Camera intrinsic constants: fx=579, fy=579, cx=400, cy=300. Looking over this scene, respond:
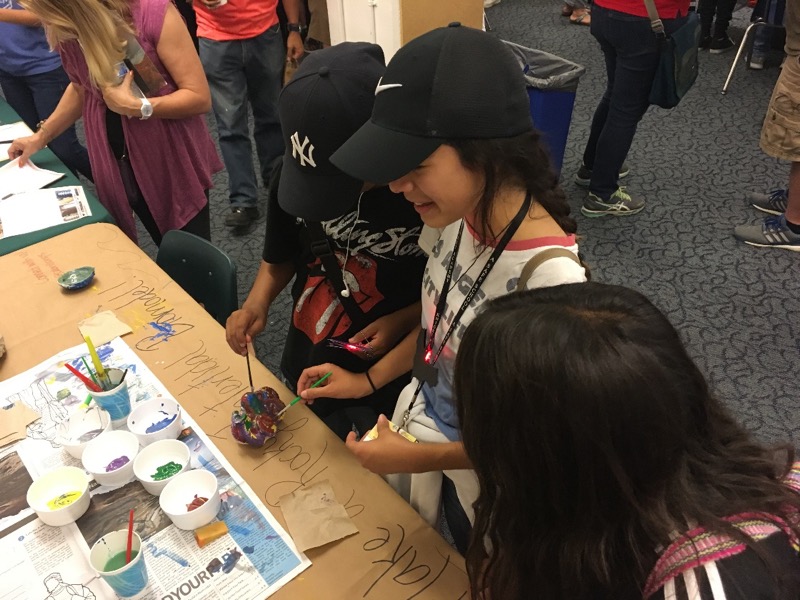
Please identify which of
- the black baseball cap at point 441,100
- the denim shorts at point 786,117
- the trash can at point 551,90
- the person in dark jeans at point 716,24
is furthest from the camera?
the person in dark jeans at point 716,24

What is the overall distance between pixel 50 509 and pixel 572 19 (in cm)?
497

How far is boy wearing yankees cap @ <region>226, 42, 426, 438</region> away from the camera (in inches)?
36.4

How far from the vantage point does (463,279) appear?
3.09ft

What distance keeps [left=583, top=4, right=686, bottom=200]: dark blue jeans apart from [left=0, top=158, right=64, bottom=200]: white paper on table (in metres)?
2.07

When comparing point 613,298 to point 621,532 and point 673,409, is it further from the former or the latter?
point 621,532

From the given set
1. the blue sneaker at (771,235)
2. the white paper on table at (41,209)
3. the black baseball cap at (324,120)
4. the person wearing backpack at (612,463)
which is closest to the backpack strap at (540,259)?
the person wearing backpack at (612,463)

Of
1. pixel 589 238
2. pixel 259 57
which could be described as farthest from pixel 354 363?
pixel 259 57

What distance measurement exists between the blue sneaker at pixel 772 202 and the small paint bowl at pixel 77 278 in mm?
2745

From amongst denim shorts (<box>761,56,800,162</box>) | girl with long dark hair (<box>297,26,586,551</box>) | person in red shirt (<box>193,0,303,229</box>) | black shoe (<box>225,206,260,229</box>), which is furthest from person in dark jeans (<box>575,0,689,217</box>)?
girl with long dark hair (<box>297,26,586,551</box>)

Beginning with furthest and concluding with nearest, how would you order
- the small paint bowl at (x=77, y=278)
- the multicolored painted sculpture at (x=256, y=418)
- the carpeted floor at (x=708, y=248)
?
the carpeted floor at (x=708, y=248)
the small paint bowl at (x=77, y=278)
the multicolored painted sculpture at (x=256, y=418)

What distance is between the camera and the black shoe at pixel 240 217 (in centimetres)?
276

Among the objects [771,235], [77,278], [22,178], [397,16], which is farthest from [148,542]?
[397,16]

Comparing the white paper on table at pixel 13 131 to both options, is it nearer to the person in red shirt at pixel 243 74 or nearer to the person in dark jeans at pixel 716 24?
the person in red shirt at pixel 243 74

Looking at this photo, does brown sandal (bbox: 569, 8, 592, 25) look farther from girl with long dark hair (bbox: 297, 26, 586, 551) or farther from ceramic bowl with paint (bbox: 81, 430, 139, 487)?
ceramic bowl with paint (bbox: 81, 430, 139, 487)
